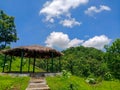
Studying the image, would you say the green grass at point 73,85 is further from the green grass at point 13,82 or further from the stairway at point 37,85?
the green grass at point 13,82

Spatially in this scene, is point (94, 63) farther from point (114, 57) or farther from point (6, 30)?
point (6, 30)

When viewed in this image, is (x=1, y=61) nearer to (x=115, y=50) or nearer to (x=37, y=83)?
(x=37, y=83)

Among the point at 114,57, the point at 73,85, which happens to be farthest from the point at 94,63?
the point at 73,85

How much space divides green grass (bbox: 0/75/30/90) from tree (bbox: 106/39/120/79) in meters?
33.8

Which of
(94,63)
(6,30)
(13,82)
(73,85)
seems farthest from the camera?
(94,63)

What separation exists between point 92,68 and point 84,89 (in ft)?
230

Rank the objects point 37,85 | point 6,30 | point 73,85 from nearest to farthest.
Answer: point 73,85
point 37,85
point 6,30

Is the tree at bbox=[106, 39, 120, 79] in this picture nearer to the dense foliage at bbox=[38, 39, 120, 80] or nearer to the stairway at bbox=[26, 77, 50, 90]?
the dense foliage at bbox=[38, 39, 120, 80]

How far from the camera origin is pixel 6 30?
5434cm

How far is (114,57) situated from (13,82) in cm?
3687

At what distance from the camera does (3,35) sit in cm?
5425

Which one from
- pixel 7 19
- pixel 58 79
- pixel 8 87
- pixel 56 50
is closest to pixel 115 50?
pixel 7 19

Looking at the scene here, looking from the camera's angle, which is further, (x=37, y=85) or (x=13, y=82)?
(x=13, y=82)

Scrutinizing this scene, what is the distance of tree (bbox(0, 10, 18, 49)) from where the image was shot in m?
53.9
